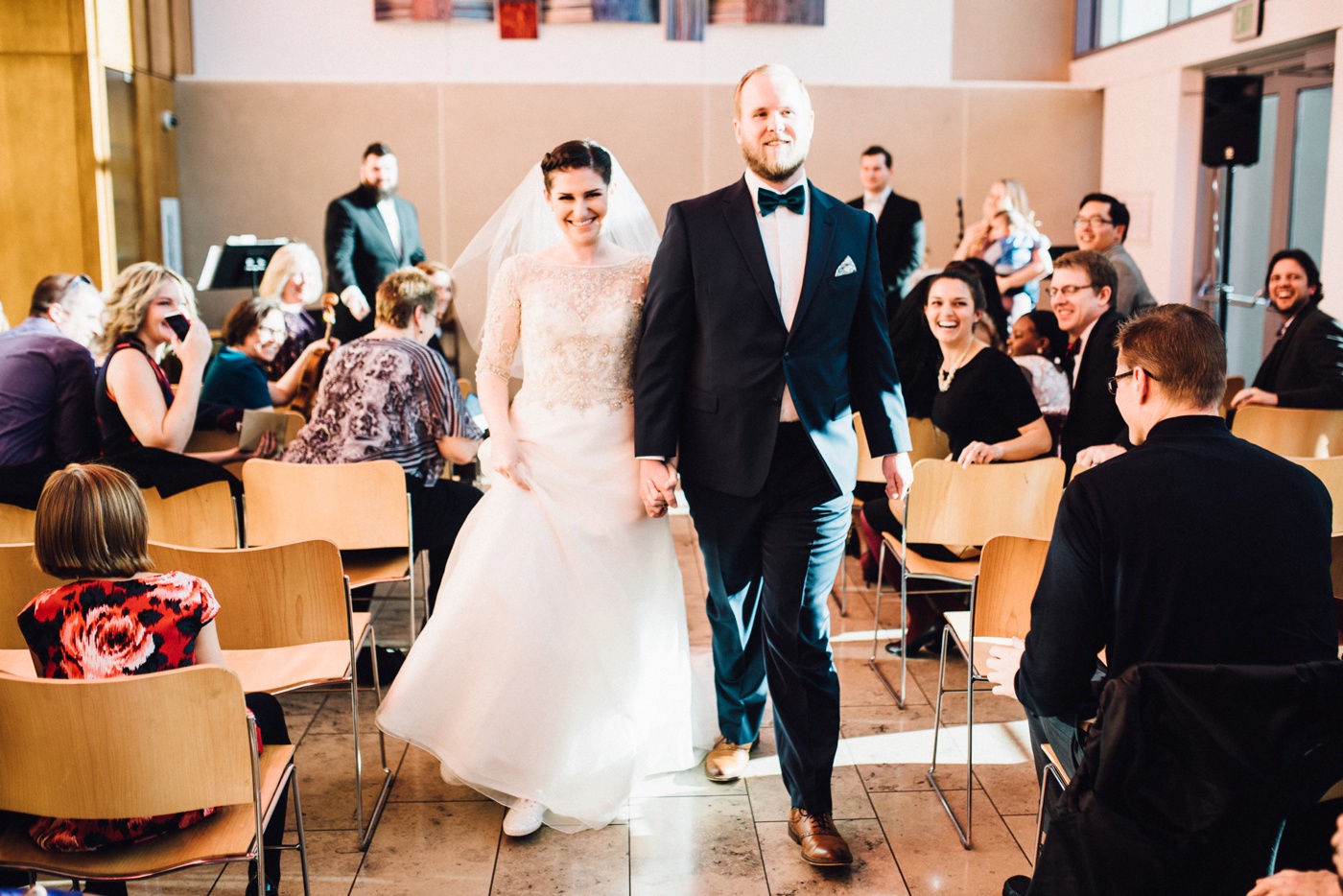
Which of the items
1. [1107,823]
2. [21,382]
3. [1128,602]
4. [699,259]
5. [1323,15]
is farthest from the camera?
[1323,15]

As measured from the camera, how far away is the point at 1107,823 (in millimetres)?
1768

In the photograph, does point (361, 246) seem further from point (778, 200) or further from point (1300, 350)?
point (1300, 350)

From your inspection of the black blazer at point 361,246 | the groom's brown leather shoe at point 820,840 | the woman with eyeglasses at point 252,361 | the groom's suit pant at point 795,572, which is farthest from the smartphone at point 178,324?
the black blazer at point 361,246

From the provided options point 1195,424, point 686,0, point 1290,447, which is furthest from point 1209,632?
point 686,0

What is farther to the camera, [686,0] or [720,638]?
[686,0]

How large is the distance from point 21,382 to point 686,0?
21.2ft

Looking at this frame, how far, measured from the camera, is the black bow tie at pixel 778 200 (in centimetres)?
263

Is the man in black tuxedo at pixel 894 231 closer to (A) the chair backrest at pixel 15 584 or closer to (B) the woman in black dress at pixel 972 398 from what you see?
(B) the woman in black dress at pixel 972 398

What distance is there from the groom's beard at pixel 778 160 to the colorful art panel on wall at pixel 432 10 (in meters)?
6.92

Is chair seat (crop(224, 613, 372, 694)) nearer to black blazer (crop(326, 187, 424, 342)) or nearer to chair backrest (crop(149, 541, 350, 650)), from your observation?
chair backrest (crop(149, 541, 350, 650))

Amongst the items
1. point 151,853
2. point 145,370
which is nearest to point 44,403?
point 145,370

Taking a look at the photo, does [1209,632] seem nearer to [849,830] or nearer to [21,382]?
[849,830]

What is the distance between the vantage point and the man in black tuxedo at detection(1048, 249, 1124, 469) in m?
3.62

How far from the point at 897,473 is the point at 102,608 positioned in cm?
173
